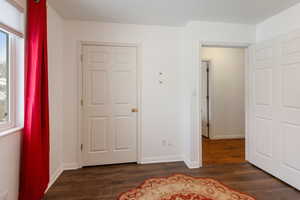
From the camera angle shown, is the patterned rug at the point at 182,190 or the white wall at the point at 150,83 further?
the white wall at the point at 150,83

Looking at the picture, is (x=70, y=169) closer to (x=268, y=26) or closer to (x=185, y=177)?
(x=185, y=177)

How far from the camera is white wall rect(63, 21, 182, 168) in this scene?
2764mm

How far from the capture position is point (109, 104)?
292 cm

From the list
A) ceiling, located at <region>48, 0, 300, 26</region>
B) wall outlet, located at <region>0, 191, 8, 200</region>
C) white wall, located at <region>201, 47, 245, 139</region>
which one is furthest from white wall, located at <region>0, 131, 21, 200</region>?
white wall, located at <region>201, 47, 245, 139</region>

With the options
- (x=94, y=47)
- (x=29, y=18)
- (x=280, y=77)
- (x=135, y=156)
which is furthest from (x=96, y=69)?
(x=280, y=77)

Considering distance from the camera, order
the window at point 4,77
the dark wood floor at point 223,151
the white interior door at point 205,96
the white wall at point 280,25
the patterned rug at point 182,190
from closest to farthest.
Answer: the window at point 4,77
the patterned rug at point 182,190
the white wall at point 280,25
the dark wood floor at point 223,151
the white interior door at point 205,96

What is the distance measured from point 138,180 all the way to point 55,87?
1.82 m

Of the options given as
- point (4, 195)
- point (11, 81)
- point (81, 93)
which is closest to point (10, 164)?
point (4, 195)

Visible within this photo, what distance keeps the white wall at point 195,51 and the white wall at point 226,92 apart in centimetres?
163

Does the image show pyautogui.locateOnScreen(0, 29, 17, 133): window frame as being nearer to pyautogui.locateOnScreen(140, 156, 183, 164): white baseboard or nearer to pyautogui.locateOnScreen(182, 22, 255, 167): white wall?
pyautogui.locateOnScreen(140, 156, 183, 164): white baseboard

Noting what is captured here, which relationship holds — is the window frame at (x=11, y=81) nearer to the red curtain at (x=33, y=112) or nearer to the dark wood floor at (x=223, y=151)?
the red curtain at (x=33, y=112)

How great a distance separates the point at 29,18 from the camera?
172cm

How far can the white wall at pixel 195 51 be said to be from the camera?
2.79 m

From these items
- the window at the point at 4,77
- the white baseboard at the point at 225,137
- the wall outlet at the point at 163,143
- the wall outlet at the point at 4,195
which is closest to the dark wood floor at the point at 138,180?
the wall outlet at the point at 163,143
